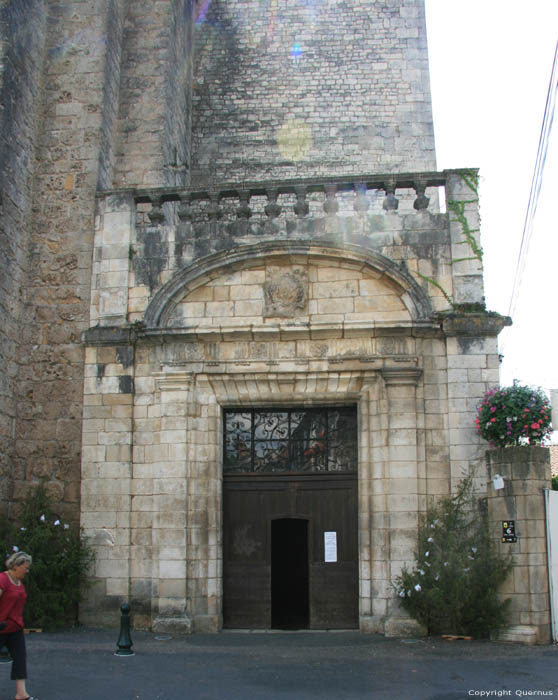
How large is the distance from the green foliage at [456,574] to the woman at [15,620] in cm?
458

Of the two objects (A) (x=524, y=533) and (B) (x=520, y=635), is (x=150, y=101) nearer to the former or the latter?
(A) (x=524, y=533)

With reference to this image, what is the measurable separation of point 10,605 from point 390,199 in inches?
263

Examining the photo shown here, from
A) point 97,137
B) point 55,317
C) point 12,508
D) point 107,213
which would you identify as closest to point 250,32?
point 97,137

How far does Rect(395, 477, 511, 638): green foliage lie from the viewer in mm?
8727

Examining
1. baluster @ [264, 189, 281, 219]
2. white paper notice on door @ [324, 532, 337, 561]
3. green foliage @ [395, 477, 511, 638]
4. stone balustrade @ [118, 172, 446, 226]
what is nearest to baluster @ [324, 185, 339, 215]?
stone balustrade @ [118, 172, 446, 226]

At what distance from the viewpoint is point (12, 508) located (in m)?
10.2

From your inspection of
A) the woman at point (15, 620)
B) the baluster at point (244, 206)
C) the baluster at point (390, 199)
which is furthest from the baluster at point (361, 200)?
the woman at point (15, 620)

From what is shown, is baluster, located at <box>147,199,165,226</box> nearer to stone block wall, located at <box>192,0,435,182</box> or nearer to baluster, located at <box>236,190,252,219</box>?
baluster, located at <box>236,190,252,219</box>

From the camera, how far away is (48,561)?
9.30 meters

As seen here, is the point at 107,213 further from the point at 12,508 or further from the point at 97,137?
the point at 12,508

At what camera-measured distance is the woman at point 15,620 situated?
227 inches

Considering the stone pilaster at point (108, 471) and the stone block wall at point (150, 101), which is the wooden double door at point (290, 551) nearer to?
the stone pilaster at point (108, 471)

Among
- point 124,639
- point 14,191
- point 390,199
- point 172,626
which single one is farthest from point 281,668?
point 14,191

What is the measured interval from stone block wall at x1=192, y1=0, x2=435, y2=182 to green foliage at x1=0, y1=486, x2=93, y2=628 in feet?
24.7
